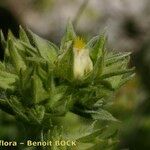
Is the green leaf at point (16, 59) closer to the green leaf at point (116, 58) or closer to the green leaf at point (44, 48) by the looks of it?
the green leaf at point (44, 48)

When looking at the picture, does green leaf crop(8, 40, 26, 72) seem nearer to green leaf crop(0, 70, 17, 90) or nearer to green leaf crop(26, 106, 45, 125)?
green leaf crop(0, 70, 17, 90)

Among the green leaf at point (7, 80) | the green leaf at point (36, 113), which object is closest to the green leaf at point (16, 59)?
the green leaf at point (7, 80)

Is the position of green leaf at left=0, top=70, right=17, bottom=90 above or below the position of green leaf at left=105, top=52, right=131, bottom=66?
below

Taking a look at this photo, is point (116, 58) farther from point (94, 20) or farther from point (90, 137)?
point (94, 20)

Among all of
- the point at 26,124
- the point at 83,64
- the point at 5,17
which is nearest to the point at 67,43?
the point at 83,64

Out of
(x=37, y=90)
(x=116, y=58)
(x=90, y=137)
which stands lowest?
(x=90, y=137)

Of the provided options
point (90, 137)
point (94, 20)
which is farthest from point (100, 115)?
point (94, 20)

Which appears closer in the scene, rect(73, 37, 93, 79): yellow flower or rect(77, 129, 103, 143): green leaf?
rect(73, 37, 93, 79): yellow flower

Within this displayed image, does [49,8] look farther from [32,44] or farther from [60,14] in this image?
[32,44]

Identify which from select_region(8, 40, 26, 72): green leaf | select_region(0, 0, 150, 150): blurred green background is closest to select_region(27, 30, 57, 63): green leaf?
select_region(8, 40, 26, 72): green leaf
